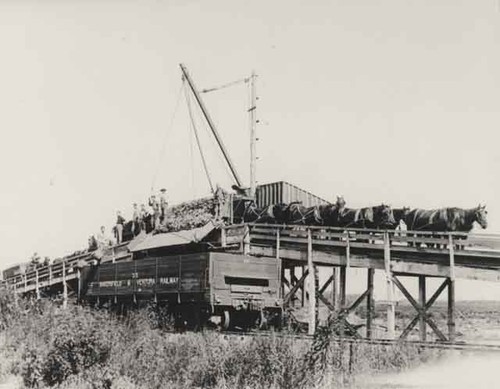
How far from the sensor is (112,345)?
13203 mm

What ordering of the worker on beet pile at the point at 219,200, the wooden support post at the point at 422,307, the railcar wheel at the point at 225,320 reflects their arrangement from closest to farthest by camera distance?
the wooden support post at the point at 422,307 → the railcar wheel at the point at 225,320 → the worker on beet pile at the point at 219,200

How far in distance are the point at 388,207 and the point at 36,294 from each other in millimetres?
20541

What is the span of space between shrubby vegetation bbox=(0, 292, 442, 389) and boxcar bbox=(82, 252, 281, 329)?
4392mm

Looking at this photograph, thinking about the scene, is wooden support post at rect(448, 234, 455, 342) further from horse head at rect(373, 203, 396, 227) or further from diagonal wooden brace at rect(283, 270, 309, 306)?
diagonal wooden brace at rect(283, 270, 309, 306)

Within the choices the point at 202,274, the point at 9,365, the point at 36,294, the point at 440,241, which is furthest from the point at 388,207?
the point at 36,294

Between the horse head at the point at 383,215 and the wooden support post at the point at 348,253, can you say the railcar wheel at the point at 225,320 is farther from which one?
the horse head at the point at 383,215

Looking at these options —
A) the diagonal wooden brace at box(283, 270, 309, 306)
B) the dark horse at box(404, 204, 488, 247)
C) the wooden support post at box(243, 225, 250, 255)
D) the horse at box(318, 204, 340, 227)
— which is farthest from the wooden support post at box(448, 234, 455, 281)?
the wooden support post at box(243, 225, 250, 255)

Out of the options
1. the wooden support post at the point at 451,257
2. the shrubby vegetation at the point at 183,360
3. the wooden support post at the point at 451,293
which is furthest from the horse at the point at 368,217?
the shrubby vegetation at the point at 183,360

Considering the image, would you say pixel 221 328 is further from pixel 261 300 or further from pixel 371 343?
pixel 371 343

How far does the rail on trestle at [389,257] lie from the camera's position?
17.0 meters

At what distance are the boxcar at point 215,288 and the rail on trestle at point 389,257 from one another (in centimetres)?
89

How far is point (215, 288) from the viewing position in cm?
1906

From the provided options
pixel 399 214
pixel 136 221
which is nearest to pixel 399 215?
pixel 399 214

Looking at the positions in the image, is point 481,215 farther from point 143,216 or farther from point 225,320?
point 143,216
